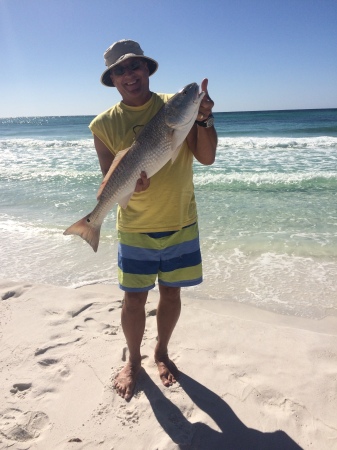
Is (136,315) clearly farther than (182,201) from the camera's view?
Yes

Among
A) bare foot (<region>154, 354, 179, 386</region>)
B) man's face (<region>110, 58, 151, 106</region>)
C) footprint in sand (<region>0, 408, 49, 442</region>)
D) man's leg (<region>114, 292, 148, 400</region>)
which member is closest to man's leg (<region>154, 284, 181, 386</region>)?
bare foot (<region>154, 354, 179, 386</region>)

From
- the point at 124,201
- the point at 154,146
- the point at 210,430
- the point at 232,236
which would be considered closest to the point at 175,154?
the point at 154,146

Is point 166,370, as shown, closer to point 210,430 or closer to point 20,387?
point 210,430

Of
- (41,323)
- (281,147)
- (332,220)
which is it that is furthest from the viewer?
(281,147)

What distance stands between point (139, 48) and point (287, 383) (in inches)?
108

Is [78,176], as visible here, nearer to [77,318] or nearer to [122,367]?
[77,318]

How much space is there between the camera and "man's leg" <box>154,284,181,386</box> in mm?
2863

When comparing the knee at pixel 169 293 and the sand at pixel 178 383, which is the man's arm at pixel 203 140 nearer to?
the knee at pixel 169 293

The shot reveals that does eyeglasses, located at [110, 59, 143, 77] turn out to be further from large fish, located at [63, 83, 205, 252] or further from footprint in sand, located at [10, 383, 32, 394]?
footprint in sand, located at [10, 383, 32, 394]

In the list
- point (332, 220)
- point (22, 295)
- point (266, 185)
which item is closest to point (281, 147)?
point (266, 185)

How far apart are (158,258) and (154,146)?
2.75 ft

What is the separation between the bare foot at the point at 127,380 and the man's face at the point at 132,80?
2072 millimetres

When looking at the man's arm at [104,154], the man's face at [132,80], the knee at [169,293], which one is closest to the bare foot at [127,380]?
the knee at [169,293]

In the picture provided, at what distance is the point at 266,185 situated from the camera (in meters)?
10.1
